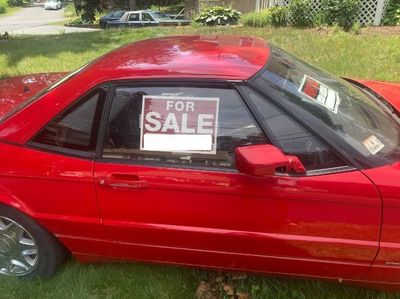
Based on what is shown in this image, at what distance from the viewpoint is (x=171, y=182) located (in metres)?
2.22

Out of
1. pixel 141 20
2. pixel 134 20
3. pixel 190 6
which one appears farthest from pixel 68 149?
pixel 190 6

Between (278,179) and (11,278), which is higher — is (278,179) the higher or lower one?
the higher one

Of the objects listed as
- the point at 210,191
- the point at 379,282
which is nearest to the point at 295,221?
the point at 210,191

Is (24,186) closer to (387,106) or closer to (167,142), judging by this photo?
(167,142)

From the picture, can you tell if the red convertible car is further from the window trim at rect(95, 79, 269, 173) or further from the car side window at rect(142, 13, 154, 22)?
the car side window at rect(142, 13, 154, 22)

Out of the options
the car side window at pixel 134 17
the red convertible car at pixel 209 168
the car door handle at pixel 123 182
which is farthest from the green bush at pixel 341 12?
the car side window at pixel 134 17

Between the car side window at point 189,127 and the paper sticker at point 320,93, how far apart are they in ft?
1.41

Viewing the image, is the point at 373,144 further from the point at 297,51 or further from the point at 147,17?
the point at 147,17

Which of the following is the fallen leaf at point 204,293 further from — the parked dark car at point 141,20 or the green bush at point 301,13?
the parked dark car at point 141,20

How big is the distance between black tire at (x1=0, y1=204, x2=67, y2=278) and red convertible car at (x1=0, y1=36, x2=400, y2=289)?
0.01m

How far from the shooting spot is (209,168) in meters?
2.19

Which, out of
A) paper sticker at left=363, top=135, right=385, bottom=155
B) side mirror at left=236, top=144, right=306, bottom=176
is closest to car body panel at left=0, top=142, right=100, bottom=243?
side mirror at left=236, top=144, right=306, bottom=176

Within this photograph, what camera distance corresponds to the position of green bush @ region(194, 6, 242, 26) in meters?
14.2

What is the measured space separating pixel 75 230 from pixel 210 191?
2.96 ft
